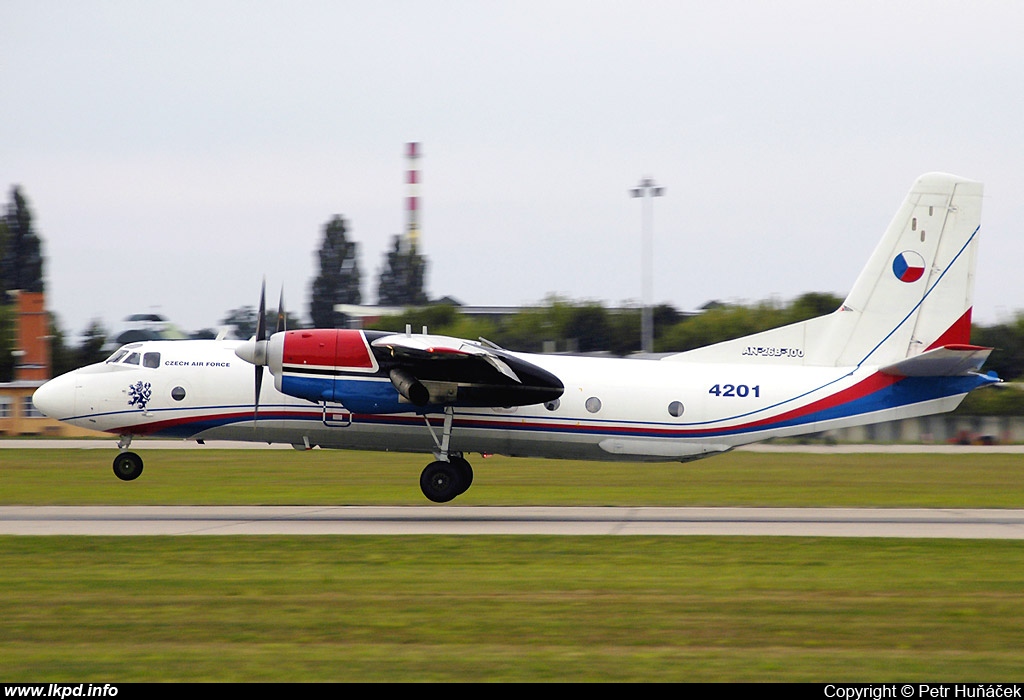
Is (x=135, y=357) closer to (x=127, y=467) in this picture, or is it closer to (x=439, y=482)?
(x=127, y=467)

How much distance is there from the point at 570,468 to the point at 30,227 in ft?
233

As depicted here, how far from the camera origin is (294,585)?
12.2 metres

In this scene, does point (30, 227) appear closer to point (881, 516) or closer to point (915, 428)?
point (915, 428)

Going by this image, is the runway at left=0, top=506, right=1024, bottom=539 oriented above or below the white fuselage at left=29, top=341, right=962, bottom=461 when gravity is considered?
below

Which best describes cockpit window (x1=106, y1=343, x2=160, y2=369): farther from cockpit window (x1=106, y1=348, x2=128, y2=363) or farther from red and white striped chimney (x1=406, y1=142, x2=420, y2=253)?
red and white striped chimney (x1=406, y1=142, x2=420, y2=253)

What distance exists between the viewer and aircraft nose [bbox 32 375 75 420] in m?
20.2

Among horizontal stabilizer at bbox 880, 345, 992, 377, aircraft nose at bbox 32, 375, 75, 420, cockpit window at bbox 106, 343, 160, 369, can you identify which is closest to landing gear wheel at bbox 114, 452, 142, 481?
aircraft nose at bbox 32, 375, 75, 420

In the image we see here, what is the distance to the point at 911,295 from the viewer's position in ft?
66.0

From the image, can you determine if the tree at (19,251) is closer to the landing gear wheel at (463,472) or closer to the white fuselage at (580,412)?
the white fuselage at (580,412)

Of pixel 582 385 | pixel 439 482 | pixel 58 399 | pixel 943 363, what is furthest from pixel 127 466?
pixel 943 363

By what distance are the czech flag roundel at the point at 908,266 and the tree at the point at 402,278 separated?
7476 cm

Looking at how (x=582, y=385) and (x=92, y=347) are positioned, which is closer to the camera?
(x=582, y=385)

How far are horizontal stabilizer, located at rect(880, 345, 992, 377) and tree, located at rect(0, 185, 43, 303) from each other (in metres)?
81.3

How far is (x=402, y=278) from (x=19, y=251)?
32242mm
